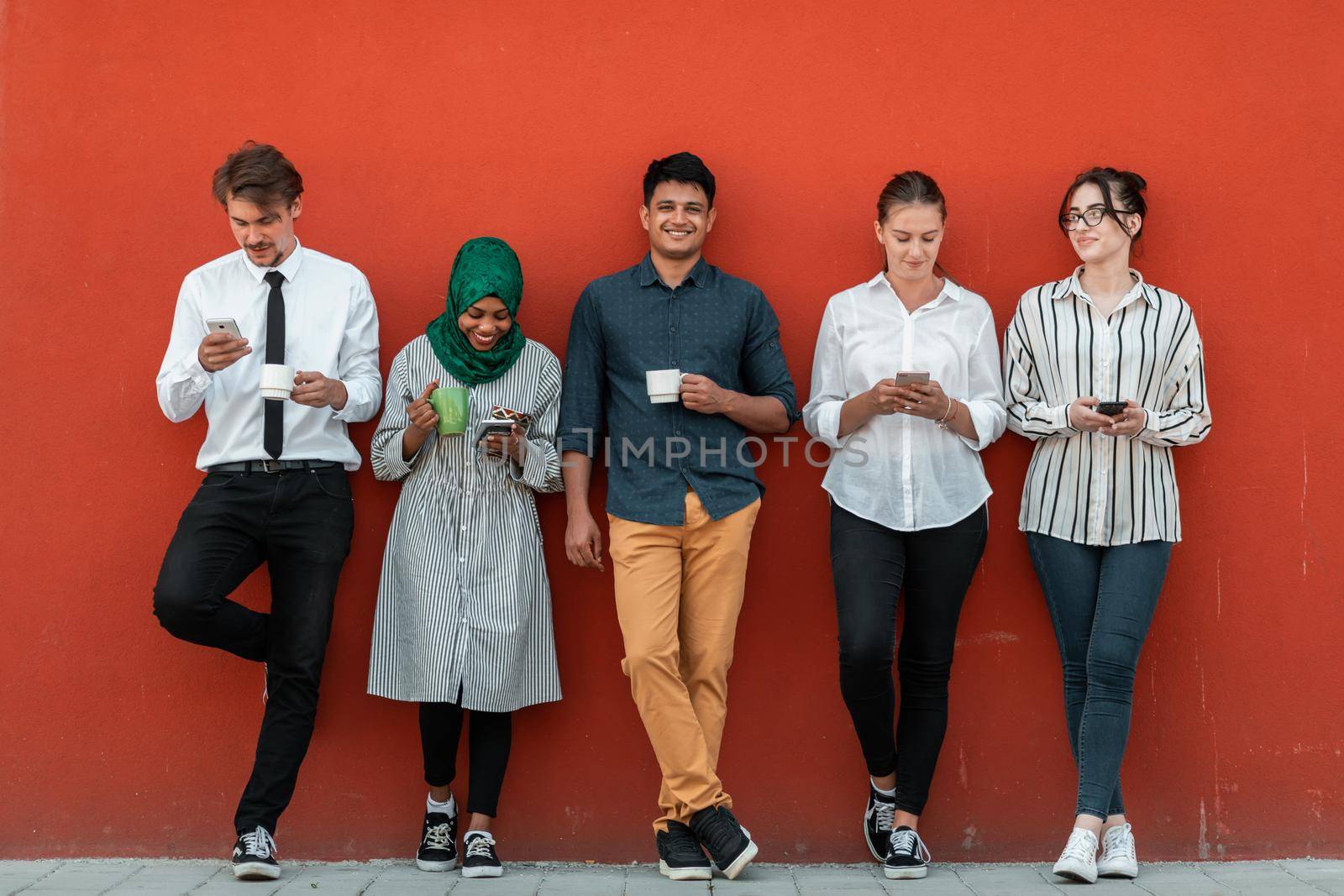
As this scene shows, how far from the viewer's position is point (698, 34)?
166 inches

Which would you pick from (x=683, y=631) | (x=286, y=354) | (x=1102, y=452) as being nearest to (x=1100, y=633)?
(x=1102, y=452)

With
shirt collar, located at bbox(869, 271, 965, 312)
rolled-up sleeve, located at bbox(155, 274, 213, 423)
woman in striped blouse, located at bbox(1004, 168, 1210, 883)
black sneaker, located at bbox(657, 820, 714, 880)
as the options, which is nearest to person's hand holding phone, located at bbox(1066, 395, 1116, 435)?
woman in striped blouse, located at bbox(1004, 168, 1210, 883)

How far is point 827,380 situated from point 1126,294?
40.1 inches

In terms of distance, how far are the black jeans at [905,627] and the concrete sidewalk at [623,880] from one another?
31cm

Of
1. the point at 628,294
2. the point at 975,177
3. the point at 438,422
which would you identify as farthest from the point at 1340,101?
the point at 438,422

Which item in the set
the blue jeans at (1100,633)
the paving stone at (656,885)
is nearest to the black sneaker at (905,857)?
the paving stone at (656,885)

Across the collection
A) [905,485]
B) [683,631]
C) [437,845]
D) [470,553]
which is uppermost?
[905,485]

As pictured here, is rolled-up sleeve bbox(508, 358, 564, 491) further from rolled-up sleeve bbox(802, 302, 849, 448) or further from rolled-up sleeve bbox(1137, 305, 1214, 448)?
rolled-up sleeve bbox(1137, 305, 1214, 448)

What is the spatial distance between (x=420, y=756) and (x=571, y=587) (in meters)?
0.76

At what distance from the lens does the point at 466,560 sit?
379 centimetres

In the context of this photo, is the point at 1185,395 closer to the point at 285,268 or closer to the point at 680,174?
the point at 680,174

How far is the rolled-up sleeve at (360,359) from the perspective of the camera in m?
3.79

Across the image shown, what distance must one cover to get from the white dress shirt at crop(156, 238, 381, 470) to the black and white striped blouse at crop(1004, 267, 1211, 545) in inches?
85.2

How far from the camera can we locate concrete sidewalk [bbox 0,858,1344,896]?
361cm
